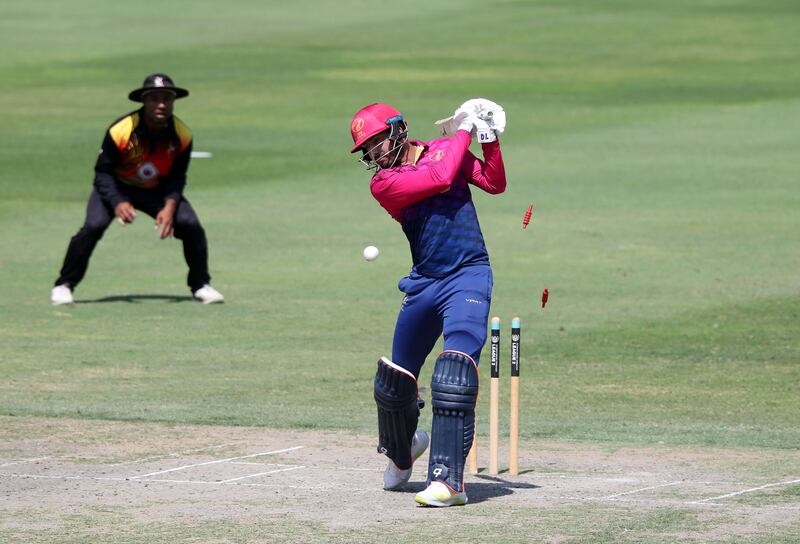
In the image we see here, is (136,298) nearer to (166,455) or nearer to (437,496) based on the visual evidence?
(166,455)

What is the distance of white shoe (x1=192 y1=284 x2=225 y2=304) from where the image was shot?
16.8 meters

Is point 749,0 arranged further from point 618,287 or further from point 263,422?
point 263,422

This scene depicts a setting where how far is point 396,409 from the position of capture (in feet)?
30.1

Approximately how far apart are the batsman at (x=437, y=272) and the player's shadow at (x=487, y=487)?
0.36 feet

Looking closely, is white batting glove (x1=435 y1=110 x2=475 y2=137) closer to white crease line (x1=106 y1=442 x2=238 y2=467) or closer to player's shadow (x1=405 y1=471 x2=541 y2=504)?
player's shadow (x1=405 y1=471 x2=541 y2=504)

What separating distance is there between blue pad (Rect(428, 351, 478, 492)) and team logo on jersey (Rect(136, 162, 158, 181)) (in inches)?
326

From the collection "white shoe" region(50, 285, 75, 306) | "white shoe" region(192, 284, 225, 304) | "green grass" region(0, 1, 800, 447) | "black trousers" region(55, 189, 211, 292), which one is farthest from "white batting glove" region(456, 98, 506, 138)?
"white shoe" region(50, 285, 75, 306)

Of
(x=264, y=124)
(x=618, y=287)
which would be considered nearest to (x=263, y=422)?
(x=618, y=287)

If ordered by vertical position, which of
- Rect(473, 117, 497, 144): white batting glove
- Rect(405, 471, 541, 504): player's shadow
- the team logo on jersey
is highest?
the team logo on jersey

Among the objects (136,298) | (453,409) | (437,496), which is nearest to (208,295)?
(136,298)

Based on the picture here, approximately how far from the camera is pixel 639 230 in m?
21.6

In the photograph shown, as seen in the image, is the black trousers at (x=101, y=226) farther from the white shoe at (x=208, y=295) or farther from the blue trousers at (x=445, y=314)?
the blue trousers at (x=445, y=314)

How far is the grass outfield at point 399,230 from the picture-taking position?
1267 centimetres

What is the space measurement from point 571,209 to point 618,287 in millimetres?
5775
